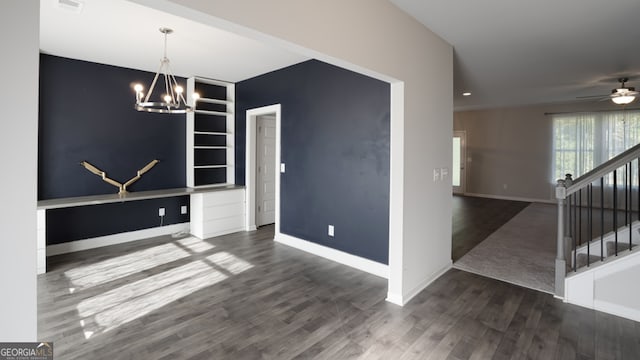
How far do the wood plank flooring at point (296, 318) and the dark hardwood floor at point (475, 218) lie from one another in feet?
4.52

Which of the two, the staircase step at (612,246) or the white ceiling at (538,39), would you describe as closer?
the white ceiling at (538,39)

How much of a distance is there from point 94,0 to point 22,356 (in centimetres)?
287

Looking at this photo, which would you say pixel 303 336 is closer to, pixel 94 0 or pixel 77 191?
pixel 94 0

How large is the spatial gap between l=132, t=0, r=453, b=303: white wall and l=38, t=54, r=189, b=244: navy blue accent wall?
4.04 metres

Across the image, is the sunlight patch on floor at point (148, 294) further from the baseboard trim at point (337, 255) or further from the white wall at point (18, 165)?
the white wall at point (18, 165)

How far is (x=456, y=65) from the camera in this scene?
4457 mm

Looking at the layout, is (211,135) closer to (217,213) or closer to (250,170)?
(250,170)

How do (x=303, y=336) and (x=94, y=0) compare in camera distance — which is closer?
(x=303, y=336)

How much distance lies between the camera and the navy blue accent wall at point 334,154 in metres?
3.60

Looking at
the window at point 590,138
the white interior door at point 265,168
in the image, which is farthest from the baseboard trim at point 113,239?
the window at point 590,138

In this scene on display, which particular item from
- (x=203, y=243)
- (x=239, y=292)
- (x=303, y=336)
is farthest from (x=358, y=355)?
(x=203, y=243)

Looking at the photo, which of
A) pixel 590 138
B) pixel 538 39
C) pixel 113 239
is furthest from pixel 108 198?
pixel 590 138

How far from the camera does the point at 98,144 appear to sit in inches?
181

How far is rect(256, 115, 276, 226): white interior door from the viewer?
18.8 ft
